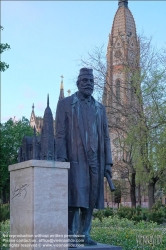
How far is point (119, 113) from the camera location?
1073 inches

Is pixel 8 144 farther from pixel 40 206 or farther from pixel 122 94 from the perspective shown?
pixel 40 206

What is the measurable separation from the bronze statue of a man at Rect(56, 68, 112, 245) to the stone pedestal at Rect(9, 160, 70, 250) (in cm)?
57

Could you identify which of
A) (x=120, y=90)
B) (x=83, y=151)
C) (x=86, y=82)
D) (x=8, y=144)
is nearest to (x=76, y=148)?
(x=83, y=151)

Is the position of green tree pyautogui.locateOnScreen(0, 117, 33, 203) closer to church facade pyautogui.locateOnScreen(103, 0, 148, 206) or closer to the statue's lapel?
church facade pyautogui.locateOnScreen(103, 0, 148, 206)

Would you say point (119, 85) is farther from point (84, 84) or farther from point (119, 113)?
point (84, 84)

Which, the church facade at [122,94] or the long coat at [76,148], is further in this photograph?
the church facade at [122,94]

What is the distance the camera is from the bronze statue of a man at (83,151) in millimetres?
7277

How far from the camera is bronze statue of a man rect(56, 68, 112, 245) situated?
23.9 feet

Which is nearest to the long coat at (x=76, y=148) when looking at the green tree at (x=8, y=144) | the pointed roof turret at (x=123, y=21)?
the green tree at (x=8, y=144)

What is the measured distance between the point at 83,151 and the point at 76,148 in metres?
0.12

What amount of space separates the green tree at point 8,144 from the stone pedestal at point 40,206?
34.8m

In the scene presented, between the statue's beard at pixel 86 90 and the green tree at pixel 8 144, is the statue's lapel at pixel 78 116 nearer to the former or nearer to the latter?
the statue's beard at pixel 86 90

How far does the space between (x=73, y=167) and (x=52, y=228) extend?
117 cm

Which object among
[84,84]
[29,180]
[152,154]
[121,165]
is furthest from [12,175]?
[121,165]
